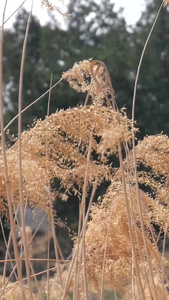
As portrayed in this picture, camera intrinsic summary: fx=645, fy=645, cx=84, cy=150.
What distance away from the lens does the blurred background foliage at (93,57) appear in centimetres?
1452

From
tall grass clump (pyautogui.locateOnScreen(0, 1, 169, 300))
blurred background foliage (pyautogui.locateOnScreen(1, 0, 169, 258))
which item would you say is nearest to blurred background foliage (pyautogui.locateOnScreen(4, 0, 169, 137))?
blurred background foliage (pyautogui.locateOnScreen(1, 0, 169, 258))

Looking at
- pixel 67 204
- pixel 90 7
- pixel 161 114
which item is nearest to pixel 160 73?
pixel 161 114

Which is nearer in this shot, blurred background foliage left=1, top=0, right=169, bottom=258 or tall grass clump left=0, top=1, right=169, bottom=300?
tall grass clump left=0, top=1, right=169, bottom=300

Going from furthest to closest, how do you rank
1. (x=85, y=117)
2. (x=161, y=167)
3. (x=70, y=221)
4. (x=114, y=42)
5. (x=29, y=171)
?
(x=114, y=42) < (x=70, y=221) < (x=161, y=167) < (x=29, y=171) < (x=85, y=117)

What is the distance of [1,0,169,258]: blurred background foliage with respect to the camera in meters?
14.5

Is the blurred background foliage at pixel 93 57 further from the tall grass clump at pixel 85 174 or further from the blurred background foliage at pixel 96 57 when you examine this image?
the tall grass clump at pixel 85 174

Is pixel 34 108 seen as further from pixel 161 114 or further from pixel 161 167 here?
pixel 161 167

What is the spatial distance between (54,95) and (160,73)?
252cm

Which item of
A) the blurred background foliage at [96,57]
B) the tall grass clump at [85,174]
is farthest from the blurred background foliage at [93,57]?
the tall grass clump at [85,174]

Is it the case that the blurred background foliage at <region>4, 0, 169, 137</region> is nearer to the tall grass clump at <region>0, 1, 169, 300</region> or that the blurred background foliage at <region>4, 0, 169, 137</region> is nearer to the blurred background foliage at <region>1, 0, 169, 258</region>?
the blurred background foliage at <region>1, 0, 169, 258</region>

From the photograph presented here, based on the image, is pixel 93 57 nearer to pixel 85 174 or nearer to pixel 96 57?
pixel 96 57

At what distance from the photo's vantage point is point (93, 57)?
14781 millimetres

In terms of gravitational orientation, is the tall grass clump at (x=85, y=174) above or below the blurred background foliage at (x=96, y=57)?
below

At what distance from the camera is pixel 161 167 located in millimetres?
2424
